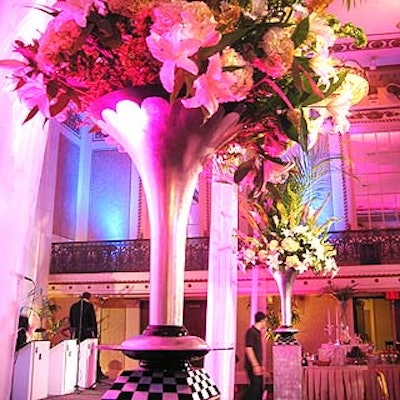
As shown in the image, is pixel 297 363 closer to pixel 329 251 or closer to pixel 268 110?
pixel 329 251

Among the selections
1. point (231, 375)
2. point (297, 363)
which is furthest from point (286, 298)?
point (231, 375)

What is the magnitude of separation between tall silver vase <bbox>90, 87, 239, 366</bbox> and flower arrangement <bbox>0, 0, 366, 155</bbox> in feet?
0.12

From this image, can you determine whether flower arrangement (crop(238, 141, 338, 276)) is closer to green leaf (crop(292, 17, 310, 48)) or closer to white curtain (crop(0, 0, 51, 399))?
white curtain (crop(0, 0, 51, 399))

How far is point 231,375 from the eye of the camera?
3648 mm

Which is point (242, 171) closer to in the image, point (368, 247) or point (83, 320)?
point (83, 320)

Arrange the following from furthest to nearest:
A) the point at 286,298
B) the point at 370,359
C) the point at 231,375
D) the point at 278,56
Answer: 1. the point at 370,359
2. the point at 286,298
3. the point at 231,375
4. the point at 278,56

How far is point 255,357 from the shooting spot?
6145 millimetres

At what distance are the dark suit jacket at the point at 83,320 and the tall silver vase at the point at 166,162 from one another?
8116 mm

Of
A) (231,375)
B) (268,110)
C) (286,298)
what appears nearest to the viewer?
(268,110)

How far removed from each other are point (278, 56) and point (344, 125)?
332mm

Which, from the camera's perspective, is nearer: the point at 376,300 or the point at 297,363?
the point at 297,363

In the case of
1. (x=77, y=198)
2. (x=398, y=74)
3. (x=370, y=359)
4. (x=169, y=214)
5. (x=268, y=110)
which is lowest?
(x=370, y=359)

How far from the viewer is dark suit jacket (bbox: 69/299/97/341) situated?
889 cm

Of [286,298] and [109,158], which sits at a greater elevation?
[109,158]
